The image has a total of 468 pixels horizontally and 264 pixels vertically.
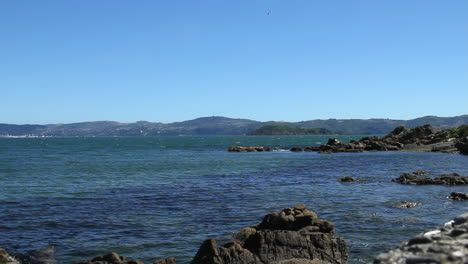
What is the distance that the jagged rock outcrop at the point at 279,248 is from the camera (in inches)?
570

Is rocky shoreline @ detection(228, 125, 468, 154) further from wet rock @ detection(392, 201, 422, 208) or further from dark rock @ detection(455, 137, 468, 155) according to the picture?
wet rock @ detection(392, 201, 422, 208)

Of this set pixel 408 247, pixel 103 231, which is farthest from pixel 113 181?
pixel 408 247

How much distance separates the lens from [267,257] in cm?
1488

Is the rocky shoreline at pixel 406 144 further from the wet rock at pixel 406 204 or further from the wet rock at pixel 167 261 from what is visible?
the wet rock at pixel 167 261

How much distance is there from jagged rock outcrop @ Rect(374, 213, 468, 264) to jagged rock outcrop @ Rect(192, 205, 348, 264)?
7.44 m

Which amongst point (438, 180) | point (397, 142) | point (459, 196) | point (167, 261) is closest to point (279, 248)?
point (167, 261)

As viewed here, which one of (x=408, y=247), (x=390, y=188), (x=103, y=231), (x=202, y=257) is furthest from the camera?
(x=390, y=188)

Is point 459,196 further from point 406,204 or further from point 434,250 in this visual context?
point 434,250

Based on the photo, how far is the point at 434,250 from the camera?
7.01m

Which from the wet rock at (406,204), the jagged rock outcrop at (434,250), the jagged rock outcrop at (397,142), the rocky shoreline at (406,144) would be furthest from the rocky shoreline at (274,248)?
the jagged rock outcrop at (397,142)

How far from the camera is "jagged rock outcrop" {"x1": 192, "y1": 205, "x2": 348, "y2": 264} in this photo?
47.5 feet

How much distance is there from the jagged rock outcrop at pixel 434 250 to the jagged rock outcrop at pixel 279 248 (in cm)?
744

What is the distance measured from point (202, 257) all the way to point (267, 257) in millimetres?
2201

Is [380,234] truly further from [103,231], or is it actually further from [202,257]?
[103,231]
